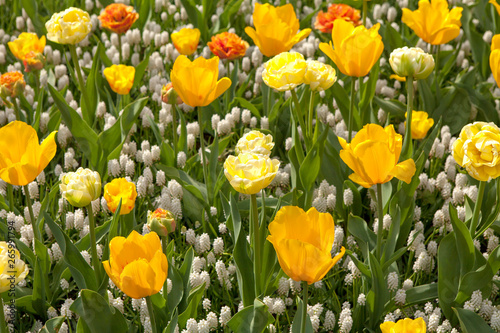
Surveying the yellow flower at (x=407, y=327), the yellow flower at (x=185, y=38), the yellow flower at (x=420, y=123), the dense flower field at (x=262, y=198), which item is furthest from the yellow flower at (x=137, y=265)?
the yellow flower at (x=185, y=38)

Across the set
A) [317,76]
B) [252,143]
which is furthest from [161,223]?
[317,76]

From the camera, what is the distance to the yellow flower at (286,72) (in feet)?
7.11

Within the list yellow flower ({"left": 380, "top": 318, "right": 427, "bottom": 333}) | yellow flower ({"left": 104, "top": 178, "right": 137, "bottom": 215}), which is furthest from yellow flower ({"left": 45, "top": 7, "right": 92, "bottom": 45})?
yellow flower ({"left": 380, "top": 318, "right": 427, "bottom": 333})

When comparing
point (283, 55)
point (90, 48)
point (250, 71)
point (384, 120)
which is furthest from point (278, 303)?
point (90, 48)

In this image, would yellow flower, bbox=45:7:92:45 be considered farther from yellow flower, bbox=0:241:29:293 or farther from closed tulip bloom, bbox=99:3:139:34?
yellow flower, bbox=0:241:29:293

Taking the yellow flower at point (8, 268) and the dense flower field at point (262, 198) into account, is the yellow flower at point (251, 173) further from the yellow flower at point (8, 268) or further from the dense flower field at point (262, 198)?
the yellow flower at point (8, 268)

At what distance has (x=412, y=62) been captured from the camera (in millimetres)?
2178

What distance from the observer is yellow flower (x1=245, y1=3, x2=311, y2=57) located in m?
2.64

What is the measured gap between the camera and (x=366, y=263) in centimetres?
225

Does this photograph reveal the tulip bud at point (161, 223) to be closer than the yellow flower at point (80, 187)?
No

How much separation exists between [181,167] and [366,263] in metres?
0.95

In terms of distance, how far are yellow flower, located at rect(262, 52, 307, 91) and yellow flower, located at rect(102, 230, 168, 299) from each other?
2.59 ft

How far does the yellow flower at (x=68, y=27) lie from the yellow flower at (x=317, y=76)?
104 centimetres

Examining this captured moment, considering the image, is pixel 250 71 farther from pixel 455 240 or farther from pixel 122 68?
pixel 455 240
